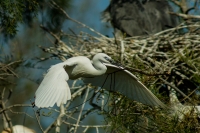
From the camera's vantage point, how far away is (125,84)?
428 cm

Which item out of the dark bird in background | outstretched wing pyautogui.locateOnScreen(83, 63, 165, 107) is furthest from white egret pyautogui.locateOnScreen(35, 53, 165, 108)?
the dark bird in background

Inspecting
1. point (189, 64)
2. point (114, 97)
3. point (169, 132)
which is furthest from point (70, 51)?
point (169, 132)

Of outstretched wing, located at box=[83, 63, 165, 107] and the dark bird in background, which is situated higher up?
outstretched wing, located at box=[83, 63, 165, 107]

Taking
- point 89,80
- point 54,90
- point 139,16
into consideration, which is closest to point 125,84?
point 89,80

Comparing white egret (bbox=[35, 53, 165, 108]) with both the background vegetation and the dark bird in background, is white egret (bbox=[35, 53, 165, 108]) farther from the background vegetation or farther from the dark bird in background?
the dark bird in background

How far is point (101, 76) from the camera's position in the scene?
4.40 meters

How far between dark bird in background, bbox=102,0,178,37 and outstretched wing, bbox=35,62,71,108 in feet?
10.7

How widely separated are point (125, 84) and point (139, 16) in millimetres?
3066

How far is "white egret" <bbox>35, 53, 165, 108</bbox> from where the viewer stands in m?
3.55

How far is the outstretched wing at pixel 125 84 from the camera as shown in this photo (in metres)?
4.08

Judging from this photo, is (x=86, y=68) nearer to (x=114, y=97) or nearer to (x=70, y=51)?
(x=114, y=97)

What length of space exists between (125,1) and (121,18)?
0.32 metres

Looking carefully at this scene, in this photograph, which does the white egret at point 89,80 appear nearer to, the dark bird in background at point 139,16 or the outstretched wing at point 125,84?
the outstretched wing at point 125,84

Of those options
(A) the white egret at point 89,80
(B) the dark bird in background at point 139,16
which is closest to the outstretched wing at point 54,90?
(A) the white egret at point 89,80
